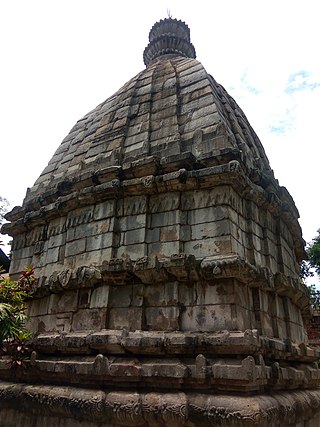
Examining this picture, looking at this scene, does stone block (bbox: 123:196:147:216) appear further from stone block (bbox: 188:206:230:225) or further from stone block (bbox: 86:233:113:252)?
stone block (bbox: 188:206:230:225)

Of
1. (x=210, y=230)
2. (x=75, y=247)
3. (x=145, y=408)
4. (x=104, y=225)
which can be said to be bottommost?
(x=145, y=408)

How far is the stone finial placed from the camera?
39.3 ft

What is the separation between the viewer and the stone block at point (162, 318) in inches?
205

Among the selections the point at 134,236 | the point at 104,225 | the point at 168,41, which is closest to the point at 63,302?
the point at 104,225

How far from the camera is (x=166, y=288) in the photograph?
5465mm

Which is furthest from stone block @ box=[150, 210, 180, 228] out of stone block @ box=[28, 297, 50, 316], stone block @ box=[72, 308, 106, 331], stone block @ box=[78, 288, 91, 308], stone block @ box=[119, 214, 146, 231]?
stone block @ box=[28, 297, 50, 316]

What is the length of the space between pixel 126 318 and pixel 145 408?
51.1 inches

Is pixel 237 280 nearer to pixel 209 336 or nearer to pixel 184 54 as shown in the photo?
pixel 209 336

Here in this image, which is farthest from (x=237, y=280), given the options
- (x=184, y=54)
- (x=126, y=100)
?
(x=184, y=54)

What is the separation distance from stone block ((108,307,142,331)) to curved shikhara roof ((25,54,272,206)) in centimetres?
249

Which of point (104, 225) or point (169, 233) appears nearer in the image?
point (169, 233)

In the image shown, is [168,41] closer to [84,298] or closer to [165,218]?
[165,218]

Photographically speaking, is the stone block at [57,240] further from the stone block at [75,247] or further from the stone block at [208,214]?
the stone block at [208,214]

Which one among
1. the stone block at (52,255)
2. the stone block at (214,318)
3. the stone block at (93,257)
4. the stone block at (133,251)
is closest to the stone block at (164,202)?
the stone block at (133,251)
